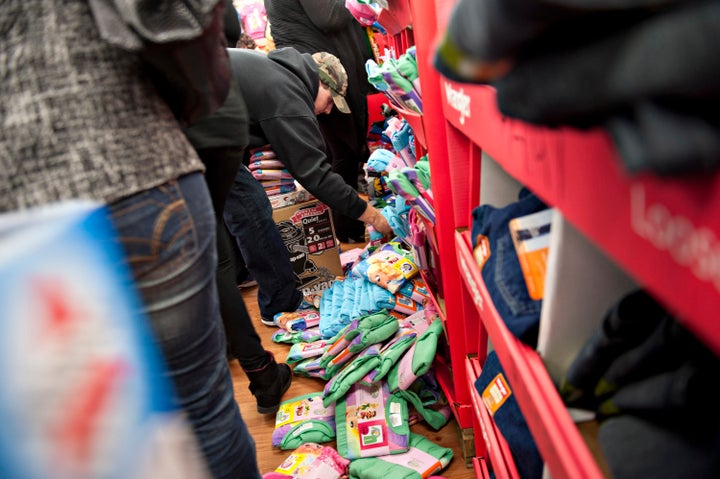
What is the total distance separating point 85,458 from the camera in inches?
14.5

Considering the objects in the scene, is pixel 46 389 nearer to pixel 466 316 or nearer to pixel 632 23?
pixel 632 23

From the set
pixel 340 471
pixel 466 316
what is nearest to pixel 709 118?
pixel 466 316

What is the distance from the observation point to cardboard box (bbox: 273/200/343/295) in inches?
89.1

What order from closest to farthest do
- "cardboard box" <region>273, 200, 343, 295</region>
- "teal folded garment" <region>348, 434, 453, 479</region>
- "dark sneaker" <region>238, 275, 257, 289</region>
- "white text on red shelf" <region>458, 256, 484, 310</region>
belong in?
"white text on red shelf" <region>458, 256, 484, 310</region> → "teal folded garment" <region>348, 434, 453, 479</region> → "cardboard box" <region>273, 200, 343, 295</region> → "dark sneaker" <region>238, 275, 257, 289</region>

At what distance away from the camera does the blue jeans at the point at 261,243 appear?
1.79 meters

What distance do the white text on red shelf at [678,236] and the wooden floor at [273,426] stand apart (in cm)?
121

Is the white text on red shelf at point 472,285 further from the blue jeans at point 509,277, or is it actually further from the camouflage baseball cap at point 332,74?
the camouflage baseball cap at point 332,74

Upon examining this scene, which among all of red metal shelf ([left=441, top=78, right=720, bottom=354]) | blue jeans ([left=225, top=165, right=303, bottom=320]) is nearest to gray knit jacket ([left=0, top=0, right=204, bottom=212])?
red metal shelf ([left=441, top=78, right=720, bottom=354])

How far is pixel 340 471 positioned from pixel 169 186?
108cm

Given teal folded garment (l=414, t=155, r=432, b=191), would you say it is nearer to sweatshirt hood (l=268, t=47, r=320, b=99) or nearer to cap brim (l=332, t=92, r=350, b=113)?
sweatshirt hood (l=268, t=47, r=320, b=99)

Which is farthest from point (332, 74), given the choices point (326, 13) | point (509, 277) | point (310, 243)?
point (509, 277)

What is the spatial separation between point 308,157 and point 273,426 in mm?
962

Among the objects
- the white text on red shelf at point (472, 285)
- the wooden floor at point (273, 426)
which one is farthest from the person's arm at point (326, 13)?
the white text on red shelf at point (472, 285)

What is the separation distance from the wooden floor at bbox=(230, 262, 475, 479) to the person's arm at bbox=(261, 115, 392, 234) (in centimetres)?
70
